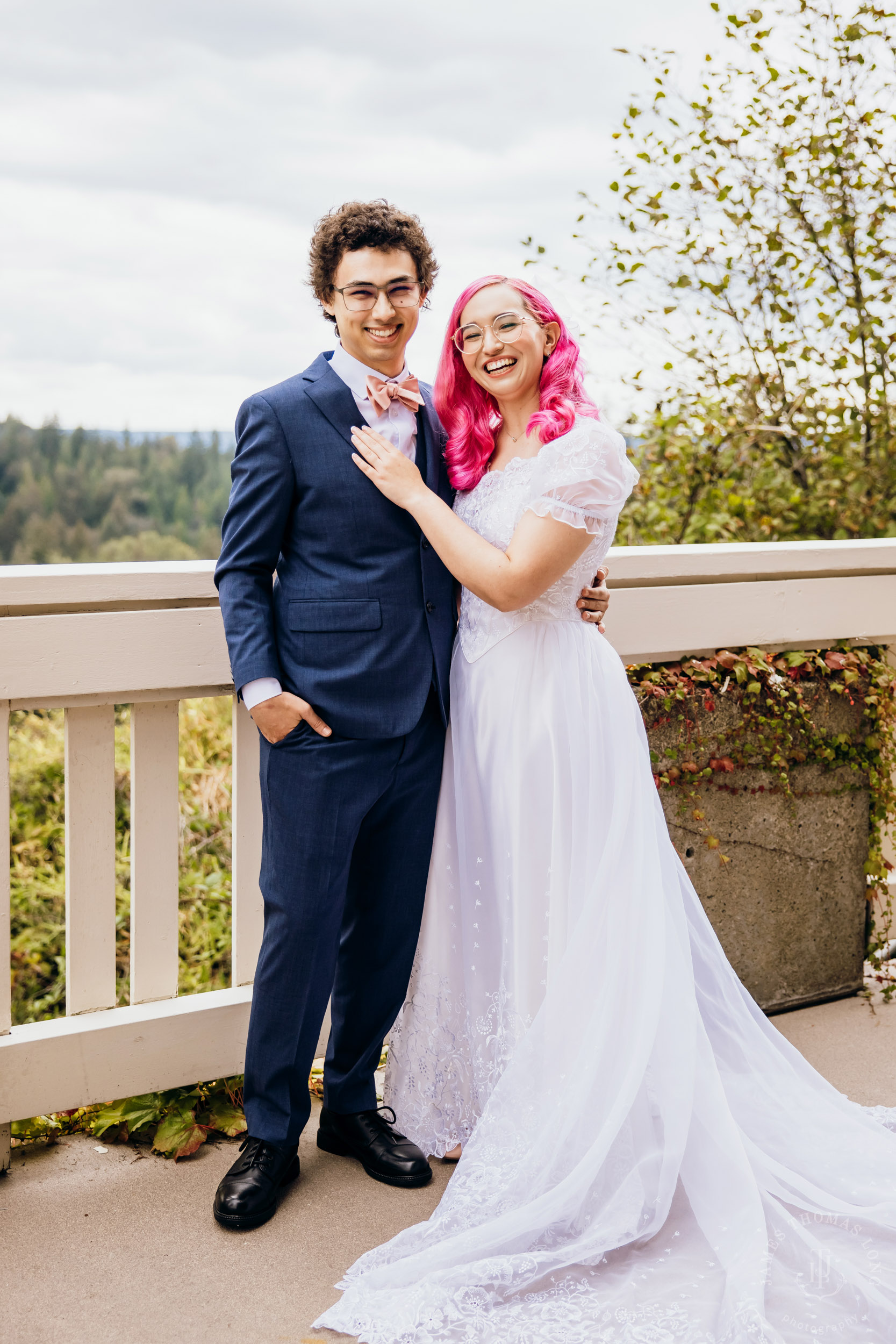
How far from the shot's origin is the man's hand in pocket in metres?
2.03

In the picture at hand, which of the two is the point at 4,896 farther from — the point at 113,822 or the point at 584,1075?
the point at 584,1075

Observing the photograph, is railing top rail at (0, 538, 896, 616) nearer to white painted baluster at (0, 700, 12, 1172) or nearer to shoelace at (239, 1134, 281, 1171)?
white painted baluster at (0, 700, 12, 1172)

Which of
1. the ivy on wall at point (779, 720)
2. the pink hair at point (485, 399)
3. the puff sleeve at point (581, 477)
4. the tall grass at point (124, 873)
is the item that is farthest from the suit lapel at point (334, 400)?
the tall grass at point (124, 873)

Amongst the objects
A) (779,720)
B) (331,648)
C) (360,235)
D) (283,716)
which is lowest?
(779,720)

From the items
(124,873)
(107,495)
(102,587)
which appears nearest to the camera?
(102,587)

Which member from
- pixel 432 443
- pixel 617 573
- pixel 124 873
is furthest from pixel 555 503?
pixel 124 873

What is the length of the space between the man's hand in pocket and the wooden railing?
35 centimetres

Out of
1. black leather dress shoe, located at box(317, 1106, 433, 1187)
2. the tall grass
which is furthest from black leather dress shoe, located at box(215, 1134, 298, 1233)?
the tall grass

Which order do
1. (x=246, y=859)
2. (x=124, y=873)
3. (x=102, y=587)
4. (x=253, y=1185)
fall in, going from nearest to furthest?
1. (x=253, y=1185)
2. (x=102, y=587)
3. (x=246, y=859)
4. (x=124, y=873)

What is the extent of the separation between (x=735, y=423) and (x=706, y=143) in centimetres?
118

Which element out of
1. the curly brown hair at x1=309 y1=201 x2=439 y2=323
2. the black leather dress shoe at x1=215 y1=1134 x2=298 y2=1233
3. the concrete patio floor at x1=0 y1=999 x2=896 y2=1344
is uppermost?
the curly brown hair at x1=309 y1=201 x2=439 y2=323

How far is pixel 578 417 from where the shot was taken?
82.7 inches

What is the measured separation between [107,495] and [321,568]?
1791 cm

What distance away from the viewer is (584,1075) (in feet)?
6.54
